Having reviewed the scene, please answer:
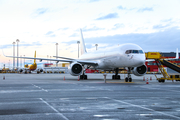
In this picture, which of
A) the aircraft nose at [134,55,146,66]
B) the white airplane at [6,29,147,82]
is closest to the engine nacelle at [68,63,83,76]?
the white airplane at [6,29,147,82]

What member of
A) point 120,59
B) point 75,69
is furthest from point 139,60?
point 75,69

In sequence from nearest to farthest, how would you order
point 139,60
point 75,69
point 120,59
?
point 139,60 → point 120,59 → point 75,69

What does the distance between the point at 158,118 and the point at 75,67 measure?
83.0ft

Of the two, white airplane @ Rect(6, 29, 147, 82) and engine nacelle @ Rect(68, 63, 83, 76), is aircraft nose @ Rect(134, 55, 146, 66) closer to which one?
white airplane @ Rect(6, 29, 147, 82)

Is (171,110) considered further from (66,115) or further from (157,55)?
(157,55)

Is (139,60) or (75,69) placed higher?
(139,60)

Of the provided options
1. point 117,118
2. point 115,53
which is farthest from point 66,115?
point 115,53

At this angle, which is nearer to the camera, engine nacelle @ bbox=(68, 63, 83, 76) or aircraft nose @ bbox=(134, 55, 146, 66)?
aircraft nose @ bbox=(134, 55, 146, 66)

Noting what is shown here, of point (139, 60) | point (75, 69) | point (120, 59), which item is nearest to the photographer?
point (139, 60)

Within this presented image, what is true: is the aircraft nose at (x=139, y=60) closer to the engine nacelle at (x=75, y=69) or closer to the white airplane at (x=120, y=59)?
the white airplane at (x=120, y=59)

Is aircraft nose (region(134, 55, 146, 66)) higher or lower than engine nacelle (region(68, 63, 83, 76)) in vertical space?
higher

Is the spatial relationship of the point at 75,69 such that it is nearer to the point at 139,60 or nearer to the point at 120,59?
the point at 120,59

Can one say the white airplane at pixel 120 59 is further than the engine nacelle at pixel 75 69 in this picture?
No

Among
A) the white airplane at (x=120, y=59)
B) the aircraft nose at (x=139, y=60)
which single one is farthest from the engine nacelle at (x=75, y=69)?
the aircraft nose at (x=139, y=60)
